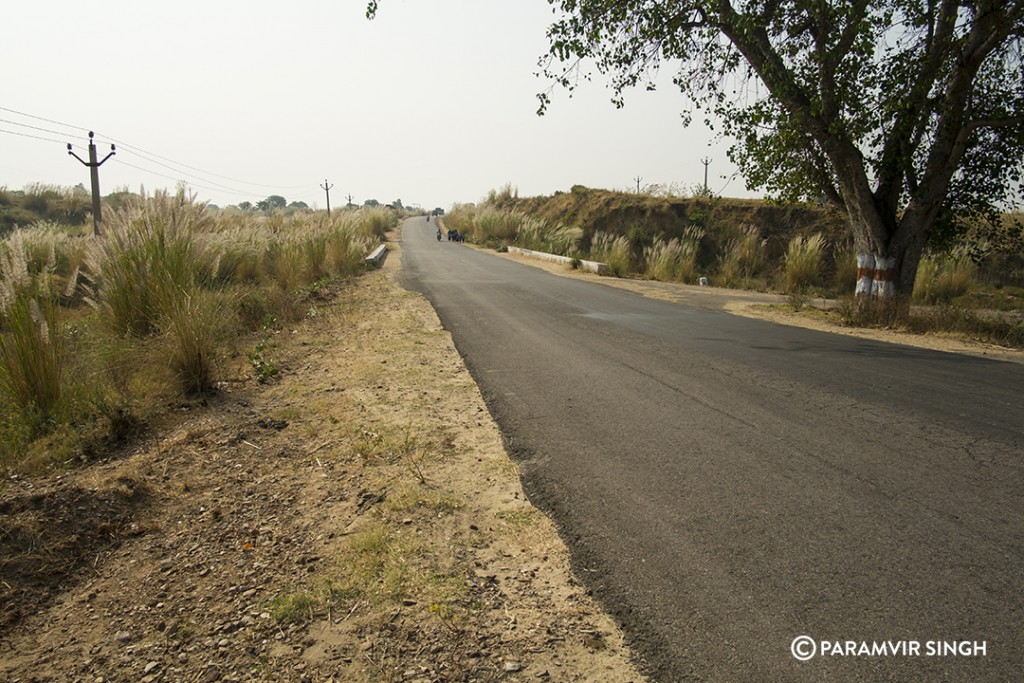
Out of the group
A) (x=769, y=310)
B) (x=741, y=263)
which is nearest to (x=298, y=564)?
(x=769, y=310)

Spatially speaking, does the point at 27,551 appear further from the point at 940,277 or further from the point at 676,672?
the point at 940,277

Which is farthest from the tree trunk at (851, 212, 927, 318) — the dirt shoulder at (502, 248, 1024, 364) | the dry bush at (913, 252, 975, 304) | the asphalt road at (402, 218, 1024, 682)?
the dry bush at (913, 252, 975, 304)

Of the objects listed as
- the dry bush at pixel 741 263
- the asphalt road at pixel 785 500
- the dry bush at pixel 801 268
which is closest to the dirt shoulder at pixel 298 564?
the asphalt road at pixel 785 500

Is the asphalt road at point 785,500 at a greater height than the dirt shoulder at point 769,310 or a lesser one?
lesser

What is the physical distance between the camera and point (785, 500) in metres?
3.87

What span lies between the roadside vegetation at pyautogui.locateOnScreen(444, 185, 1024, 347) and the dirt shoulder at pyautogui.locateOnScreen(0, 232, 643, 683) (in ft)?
30.3

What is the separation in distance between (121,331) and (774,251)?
90.2ft

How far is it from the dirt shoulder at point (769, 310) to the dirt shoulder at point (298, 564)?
749cm

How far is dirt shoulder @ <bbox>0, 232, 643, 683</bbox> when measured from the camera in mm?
2633

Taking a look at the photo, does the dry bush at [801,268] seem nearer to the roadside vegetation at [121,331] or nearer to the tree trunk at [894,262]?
the tree trunk at [894,262]

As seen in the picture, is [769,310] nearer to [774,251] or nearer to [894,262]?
[894,262]
